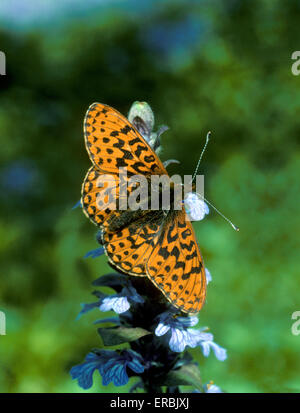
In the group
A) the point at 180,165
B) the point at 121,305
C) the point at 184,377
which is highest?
the point at 180,165

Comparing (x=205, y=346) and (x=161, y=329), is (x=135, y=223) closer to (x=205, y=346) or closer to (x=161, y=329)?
(x=161, y=329)

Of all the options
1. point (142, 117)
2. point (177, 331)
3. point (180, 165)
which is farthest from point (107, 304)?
point (180, 165)

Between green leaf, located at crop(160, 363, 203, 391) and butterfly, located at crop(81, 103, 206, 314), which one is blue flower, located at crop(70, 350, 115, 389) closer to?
green leaf, located at crop(160, 363, 203, 391)

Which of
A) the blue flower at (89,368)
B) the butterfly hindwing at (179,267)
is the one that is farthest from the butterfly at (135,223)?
the blue flower at (89,368)

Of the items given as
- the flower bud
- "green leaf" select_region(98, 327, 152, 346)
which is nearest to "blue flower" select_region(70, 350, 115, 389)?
"green leaf" select_region(98, 327, 152, 346)

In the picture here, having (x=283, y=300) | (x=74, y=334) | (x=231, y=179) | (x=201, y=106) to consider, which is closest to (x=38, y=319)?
(x=74, y=334)
